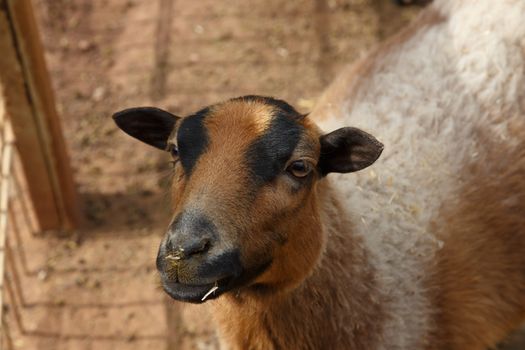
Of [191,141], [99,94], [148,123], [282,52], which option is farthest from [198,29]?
[191,141]

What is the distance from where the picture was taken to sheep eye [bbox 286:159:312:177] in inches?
157

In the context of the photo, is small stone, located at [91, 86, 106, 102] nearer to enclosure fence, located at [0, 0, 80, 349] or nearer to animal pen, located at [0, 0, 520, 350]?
animal pen, located at [0, 0, 520, 350]

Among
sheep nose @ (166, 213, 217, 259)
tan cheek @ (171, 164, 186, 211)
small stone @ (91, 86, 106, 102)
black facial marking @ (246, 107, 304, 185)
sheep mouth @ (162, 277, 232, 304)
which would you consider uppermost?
black facial marking @ (246, 107, 304, 185)

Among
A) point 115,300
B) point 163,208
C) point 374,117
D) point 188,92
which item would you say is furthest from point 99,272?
point 374,117

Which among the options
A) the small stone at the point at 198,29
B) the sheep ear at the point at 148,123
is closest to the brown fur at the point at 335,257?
the sheep ear at the point at 148,123

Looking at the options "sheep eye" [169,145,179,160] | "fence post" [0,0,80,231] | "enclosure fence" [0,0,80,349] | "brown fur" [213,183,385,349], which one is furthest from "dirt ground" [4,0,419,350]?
"sheep eye" [169,145,179,160]

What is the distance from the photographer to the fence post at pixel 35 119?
6098 mm

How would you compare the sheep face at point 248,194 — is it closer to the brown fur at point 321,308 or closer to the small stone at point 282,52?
the brown fur at point 321,308

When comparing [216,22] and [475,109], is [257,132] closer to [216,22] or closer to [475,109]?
[475,109]

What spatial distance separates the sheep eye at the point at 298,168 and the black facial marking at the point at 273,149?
6 centimetres

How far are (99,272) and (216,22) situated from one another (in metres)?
4.01

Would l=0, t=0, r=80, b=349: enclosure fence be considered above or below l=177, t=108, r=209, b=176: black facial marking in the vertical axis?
below

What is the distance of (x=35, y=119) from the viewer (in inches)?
258

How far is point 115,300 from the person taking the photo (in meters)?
6.72
